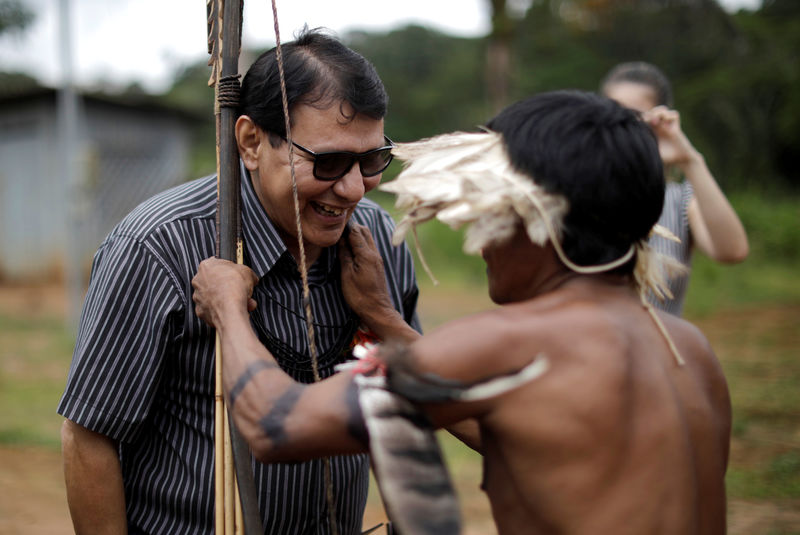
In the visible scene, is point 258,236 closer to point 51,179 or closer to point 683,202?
point 683,202

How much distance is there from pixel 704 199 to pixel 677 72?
73.3ft

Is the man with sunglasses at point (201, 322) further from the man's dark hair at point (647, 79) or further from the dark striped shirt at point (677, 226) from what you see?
the man's dark hair at point (647, 79)

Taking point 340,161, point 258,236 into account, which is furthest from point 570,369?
point 258,236

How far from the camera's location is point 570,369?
5.28 ft

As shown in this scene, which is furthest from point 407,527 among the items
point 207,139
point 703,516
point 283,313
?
point 207,139

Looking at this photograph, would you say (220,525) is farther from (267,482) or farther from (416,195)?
(416,195)

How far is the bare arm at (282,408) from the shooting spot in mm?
1690

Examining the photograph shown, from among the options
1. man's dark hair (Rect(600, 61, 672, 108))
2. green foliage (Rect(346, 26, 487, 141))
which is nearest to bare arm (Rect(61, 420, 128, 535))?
man's dark hair (Rect(600, 61, 672, 108))

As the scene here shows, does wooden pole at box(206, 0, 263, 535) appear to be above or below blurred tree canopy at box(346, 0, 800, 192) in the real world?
above

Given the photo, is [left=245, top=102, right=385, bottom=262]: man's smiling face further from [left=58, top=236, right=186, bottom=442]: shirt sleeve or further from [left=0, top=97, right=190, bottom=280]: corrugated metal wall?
[left=0, top=97, right=190, bottom=280]: corrugated metal wall

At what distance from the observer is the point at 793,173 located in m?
21.1

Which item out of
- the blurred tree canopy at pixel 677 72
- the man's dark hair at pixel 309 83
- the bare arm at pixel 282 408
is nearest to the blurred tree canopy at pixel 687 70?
the blurred tree canopy at pixel 677 72

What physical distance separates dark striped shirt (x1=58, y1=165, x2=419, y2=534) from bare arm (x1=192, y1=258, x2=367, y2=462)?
1.10 ft

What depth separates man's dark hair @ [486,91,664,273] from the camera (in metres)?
1.70
